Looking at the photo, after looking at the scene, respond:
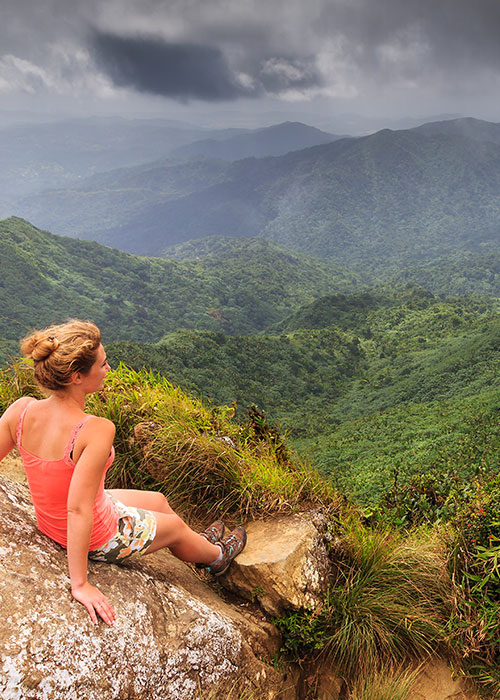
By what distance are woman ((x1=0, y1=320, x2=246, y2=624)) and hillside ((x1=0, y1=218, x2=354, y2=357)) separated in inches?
3290

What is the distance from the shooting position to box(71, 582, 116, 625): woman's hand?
1.89 m

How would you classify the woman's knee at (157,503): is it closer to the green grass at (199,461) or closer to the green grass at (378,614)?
the green grass at (199,461)

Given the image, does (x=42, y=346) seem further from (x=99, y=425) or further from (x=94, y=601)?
(x=94, y=601)

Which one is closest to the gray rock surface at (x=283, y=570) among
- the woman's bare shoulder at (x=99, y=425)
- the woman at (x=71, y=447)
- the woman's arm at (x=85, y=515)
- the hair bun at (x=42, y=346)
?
the woman at (x=71, y=447)

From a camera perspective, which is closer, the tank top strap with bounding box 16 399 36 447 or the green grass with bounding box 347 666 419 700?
the tank top strap with bounding box 16 399 36 447

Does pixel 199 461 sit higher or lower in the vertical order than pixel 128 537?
lower

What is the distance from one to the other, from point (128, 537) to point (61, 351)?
1.12 m

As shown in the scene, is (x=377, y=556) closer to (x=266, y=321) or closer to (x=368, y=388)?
(x=368, y=388)

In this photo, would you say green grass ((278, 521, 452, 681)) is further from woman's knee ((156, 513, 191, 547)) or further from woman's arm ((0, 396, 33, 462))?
woman's arm ((0, 396, 33, 462))

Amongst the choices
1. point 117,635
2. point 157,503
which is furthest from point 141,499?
point 117,635

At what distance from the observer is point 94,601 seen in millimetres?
1915

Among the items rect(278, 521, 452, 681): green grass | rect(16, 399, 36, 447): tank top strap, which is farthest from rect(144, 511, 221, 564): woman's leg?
rect(16, 399, 36, 447): tank top strap

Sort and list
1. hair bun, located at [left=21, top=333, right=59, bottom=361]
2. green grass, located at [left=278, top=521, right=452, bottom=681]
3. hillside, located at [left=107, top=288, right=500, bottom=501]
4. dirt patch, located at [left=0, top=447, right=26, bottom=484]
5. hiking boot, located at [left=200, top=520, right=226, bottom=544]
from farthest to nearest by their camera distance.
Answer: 1. hillside, located at [left=107, top=288, right=500, bottom=501]
2. dirt patch, located at [left=0, top=447, right=26, bottom=484]
3. hiking boot, located at [left=200, top=520, right=226, bottom=544]
4. green grass, located at [left=278, top=521, right=452, bottom=681]
5. hair bun, located at [left=21, top=333, right=59, bottom=361]

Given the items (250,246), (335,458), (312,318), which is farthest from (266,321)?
(335,458)
